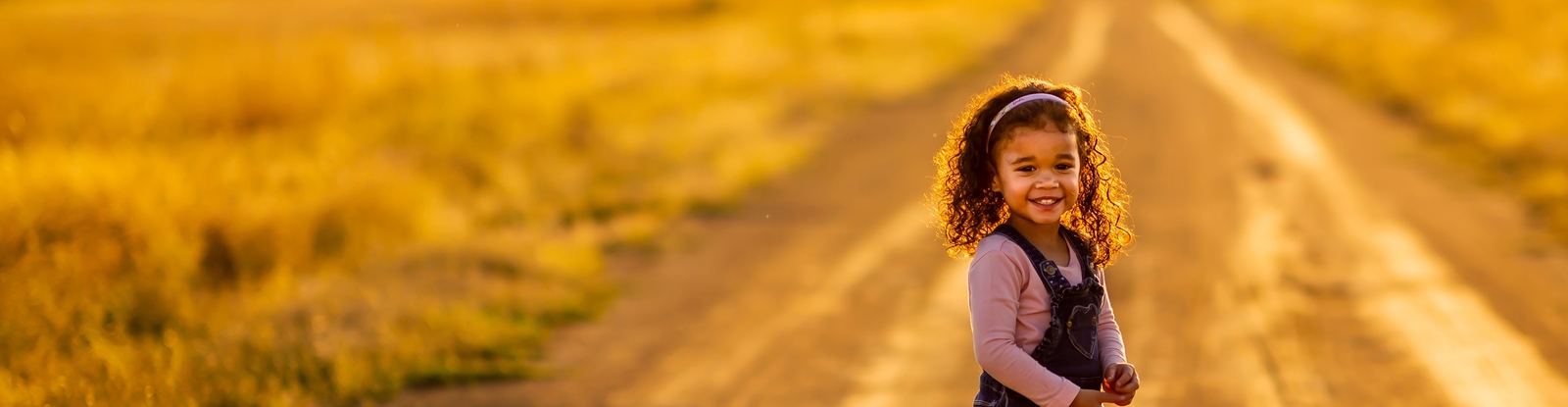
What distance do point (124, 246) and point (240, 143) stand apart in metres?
5.53

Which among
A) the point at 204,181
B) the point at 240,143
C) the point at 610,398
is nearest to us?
the point at 610,398

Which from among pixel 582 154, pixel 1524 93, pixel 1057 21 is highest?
pixel 1057 21

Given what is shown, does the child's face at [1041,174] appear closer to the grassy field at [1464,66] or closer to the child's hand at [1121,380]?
the child's hand at [1121,380]

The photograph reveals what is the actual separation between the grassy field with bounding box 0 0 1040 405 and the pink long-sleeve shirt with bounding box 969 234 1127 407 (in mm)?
3909

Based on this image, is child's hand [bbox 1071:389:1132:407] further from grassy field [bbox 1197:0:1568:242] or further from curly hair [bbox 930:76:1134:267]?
grassy field [bbox 1197:0:1568:242]

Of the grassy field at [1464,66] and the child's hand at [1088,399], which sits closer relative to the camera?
the child's hand at [1088,399]

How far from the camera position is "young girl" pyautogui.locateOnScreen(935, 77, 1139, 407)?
2.42 m

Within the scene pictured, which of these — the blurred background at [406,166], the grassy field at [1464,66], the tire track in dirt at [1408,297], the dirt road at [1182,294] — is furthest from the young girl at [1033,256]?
the grassy field at [1464,66]

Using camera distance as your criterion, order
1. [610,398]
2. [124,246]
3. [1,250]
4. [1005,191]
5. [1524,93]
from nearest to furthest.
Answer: [1005,191] < [610,398] < [1,250] < [124,246] < [1524,93]

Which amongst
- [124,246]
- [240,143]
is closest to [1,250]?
[124,246]

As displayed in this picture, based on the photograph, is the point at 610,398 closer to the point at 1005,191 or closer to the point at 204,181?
the point at 1005,191

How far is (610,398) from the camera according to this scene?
18.6 feet

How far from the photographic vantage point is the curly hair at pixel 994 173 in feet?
8.21

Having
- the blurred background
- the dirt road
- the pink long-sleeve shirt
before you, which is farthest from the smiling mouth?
the blurred background
